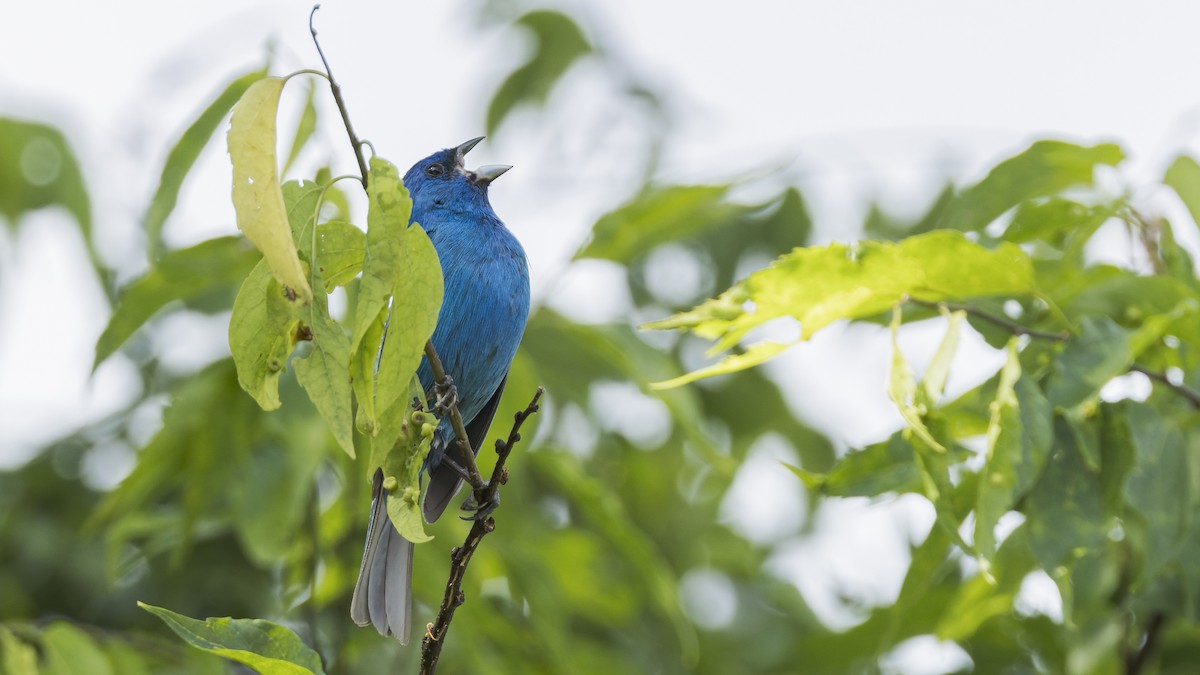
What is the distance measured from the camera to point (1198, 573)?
2830 millimetres

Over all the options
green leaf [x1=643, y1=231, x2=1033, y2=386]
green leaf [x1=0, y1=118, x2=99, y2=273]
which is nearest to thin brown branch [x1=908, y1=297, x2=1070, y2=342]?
green leaf [x1=643, y1=231, x2=1033, y2=386]

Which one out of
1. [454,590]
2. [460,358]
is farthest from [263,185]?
[460,358]

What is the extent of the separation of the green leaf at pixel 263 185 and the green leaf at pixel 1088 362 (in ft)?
5.21

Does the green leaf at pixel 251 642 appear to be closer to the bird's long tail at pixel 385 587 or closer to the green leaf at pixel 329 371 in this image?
the green leaf at pixel 329 371

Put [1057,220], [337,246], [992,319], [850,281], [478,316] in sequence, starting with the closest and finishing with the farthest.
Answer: [337,246] → [850,281] → [992,319] → [1057,220] → [478,316]

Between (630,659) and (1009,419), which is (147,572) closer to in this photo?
(630,659)

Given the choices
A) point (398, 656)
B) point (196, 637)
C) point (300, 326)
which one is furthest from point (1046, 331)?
point (398, 656)

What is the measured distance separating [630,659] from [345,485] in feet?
5.78

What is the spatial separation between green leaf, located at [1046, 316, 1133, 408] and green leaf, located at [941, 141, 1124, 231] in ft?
1.84

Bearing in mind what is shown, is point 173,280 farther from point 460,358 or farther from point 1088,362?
point 1088,362

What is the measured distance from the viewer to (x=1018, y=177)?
10.6 feet

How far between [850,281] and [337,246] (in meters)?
1.08

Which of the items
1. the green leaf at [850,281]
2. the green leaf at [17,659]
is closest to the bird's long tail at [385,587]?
the green leaf at [17,659]

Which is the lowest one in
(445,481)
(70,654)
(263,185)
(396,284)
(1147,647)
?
(1147,647)
